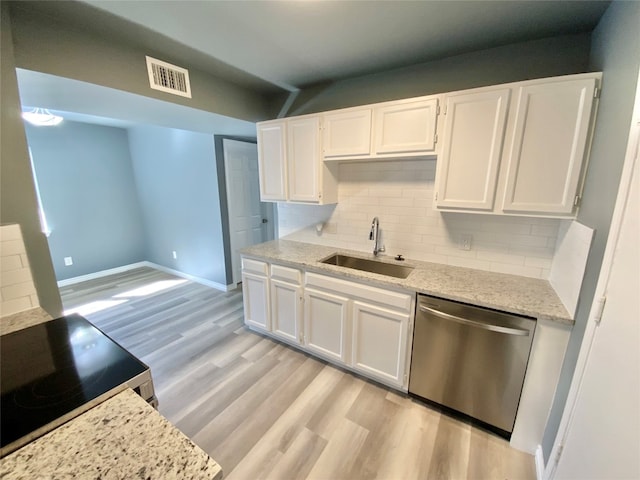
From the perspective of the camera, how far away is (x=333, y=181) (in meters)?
2.50

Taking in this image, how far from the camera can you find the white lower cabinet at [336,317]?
75.1 inches

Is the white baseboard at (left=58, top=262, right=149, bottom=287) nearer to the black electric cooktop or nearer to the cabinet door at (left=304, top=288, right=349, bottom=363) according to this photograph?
the black electric cooktop

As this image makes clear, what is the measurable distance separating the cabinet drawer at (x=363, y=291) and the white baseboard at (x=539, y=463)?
103cm

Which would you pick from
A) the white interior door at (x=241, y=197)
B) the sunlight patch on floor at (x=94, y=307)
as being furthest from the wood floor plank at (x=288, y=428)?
the sunlight patch on floor at (x=94, y=307)

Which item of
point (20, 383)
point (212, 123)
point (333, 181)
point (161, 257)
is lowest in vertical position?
point (161, 257)

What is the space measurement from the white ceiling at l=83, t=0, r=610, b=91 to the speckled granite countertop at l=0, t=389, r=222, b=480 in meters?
1.92

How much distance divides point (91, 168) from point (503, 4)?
5.55m

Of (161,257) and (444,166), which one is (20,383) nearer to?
(444,166)

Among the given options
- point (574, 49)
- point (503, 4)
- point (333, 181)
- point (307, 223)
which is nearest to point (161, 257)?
point (307, 223)

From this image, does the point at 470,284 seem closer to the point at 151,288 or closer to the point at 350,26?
the point at 350,26

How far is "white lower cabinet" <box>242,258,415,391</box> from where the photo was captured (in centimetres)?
191

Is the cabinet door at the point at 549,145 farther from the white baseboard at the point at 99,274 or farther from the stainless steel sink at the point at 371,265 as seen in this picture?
the white baseboard at the point at 99,274

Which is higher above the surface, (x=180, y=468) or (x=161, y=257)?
(x=180, y=468)

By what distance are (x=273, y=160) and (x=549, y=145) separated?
2076 millimetres
